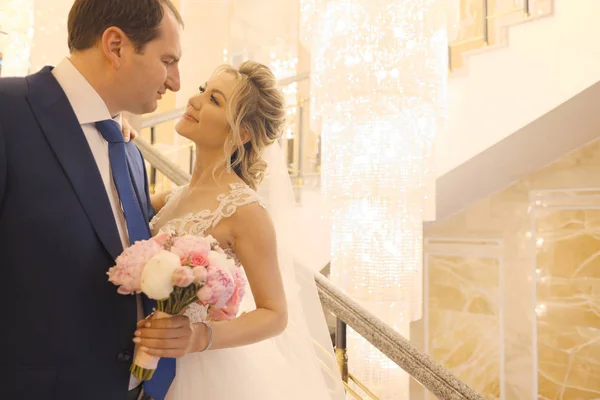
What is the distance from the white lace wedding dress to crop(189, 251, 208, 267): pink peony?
1.29ft

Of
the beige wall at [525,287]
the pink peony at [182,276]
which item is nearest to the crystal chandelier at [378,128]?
the beige wall at [525,287]

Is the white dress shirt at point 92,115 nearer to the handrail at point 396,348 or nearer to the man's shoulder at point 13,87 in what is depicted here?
the man's shoulder at point 13,87

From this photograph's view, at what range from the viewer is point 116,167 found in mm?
1263

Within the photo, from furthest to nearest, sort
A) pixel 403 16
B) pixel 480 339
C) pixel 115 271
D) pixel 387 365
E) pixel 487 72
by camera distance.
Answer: pixel 480 339
pixel 387 365
pixel 487 72
pixel 403 16
pixel 115 271

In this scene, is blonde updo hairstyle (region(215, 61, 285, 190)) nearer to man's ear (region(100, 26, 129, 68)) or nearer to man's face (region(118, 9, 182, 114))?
man's face (region(118, 9, 182, 114))

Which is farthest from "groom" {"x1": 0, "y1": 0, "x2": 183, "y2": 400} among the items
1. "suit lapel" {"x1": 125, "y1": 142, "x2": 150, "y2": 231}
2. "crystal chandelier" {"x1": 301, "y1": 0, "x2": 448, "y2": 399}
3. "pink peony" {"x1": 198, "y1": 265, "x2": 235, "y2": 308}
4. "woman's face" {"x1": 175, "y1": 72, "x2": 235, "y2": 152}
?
"crystal chandelier" {"x1": 301, "y1": 0, "x2": 448, "y2": 399}

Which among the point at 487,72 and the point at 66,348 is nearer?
the point at 66,348

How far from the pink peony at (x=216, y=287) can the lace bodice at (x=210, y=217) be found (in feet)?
1.32

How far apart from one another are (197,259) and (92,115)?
1.43 ft

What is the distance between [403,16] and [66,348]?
297 cm

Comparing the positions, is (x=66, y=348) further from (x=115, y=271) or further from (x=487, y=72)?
(x=487, y=72)

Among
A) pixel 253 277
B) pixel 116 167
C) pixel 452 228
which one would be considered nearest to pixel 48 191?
pixel 116 167

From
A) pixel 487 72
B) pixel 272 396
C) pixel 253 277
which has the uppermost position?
pixel 487 72

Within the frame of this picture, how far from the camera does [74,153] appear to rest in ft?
3.81
